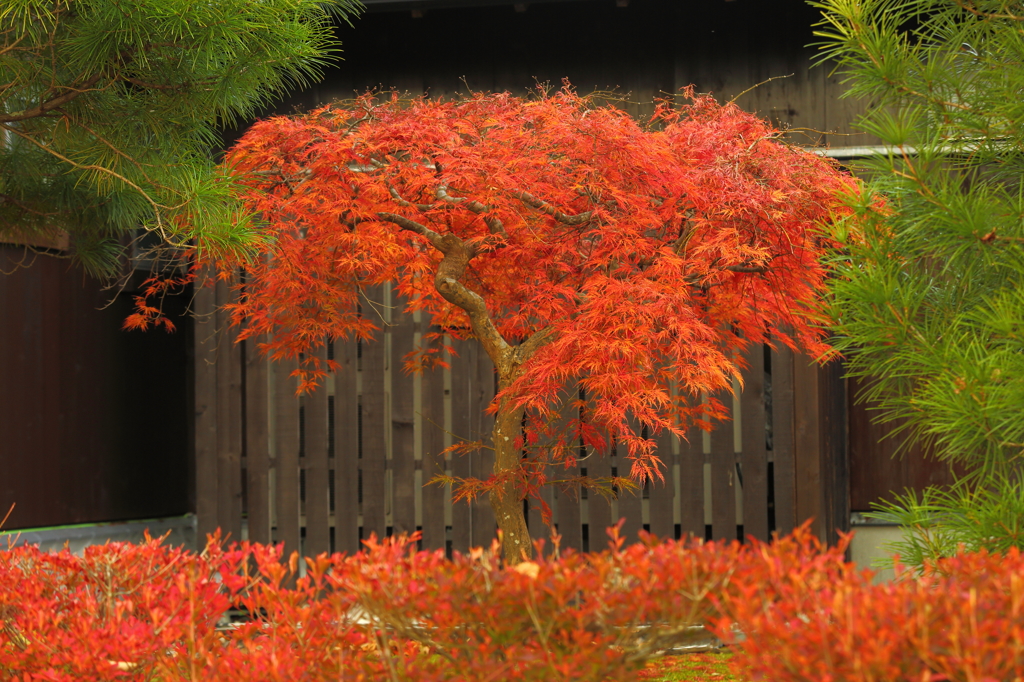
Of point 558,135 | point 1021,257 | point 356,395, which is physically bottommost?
point 356,395

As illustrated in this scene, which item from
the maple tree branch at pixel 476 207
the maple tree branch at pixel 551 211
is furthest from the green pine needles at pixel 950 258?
the maple tree branch at pixel 476 207

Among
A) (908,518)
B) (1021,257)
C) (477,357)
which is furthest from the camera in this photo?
(477,357)

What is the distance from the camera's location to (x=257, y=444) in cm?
730

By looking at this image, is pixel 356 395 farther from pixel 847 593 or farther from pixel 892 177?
pixel 847 593

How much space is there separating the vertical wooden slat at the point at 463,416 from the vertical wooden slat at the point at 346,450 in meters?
0.77

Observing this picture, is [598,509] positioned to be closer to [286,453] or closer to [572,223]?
[286,453]

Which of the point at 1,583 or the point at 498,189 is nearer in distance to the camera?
the point at 1,583

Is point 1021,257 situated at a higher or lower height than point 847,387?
higher

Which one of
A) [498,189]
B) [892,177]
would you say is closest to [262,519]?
[498,189]

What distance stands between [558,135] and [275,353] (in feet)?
8.25

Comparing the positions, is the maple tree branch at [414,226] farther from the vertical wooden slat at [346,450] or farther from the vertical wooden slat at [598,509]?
the vertical wooden slat at [598,509]

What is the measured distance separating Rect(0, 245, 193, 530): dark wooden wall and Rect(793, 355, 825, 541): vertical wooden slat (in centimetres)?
534

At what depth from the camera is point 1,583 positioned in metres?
3.33

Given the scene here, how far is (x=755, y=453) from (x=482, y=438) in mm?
2036
